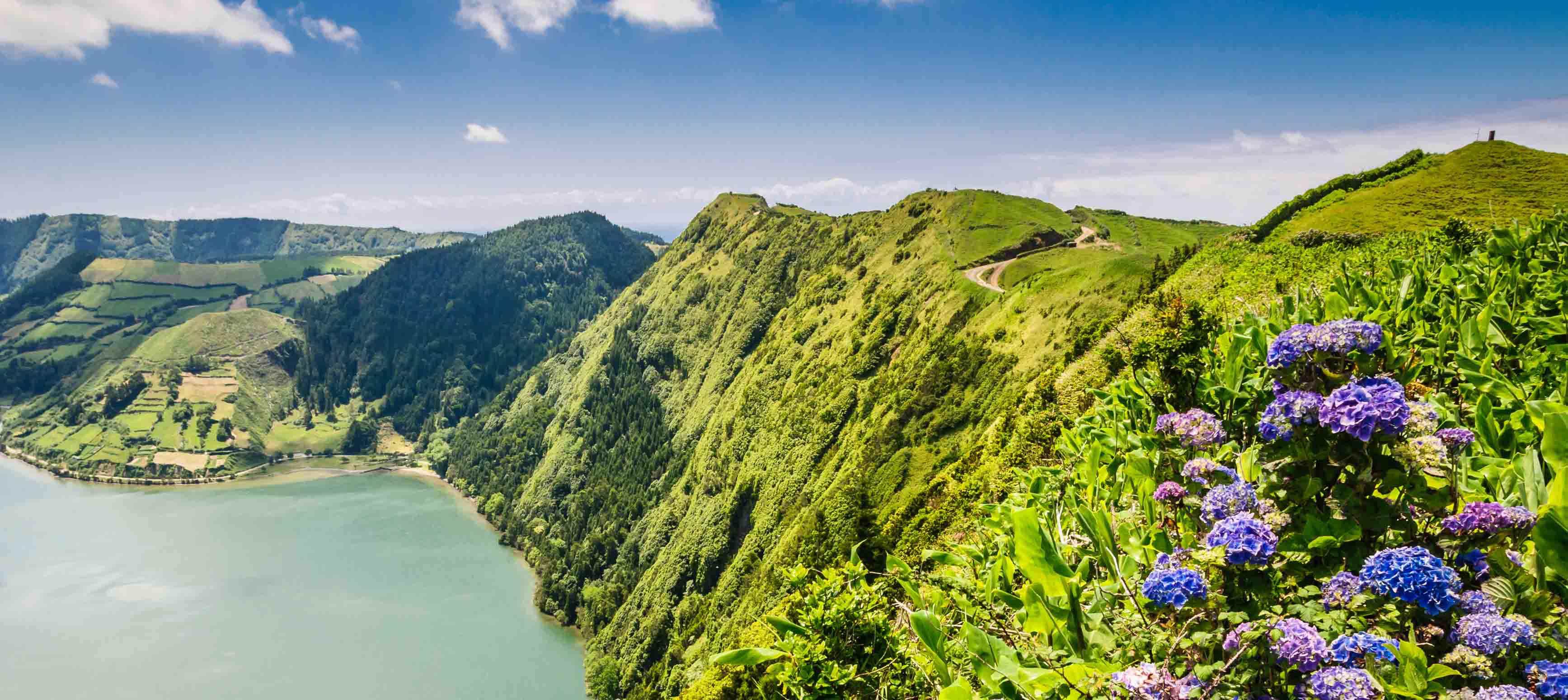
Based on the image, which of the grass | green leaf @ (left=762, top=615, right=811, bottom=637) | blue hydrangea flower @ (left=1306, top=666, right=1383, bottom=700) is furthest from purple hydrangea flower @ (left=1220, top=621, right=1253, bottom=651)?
the grass

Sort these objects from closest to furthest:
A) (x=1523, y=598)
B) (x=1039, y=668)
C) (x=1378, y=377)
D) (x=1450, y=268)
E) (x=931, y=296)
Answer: (x=1523, y=598)
(x=1039, y=668)
(x=1378, y=377)
(x=1450, y=268)
(x=931, y=296)

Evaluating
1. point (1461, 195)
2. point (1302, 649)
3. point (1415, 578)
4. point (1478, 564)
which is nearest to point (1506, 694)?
point (1415, 578)

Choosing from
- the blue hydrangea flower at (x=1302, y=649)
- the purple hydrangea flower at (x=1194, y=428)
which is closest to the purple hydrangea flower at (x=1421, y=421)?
the purple hydrangea flower at (x=1194, y=428)

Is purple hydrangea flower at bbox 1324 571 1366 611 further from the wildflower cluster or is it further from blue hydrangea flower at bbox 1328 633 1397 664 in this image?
the wildflower cluster

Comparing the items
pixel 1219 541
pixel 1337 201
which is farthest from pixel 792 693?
pixel 1337 201

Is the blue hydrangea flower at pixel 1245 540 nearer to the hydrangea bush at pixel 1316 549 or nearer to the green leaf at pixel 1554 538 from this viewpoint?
the hydrangea bush at pixel 1316 549

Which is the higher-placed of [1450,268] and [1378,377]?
[1450,268]

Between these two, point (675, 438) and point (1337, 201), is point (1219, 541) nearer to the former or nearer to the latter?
point (1337, 201)

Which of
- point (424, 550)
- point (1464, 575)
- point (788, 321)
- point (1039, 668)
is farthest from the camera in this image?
point (424, 550)
